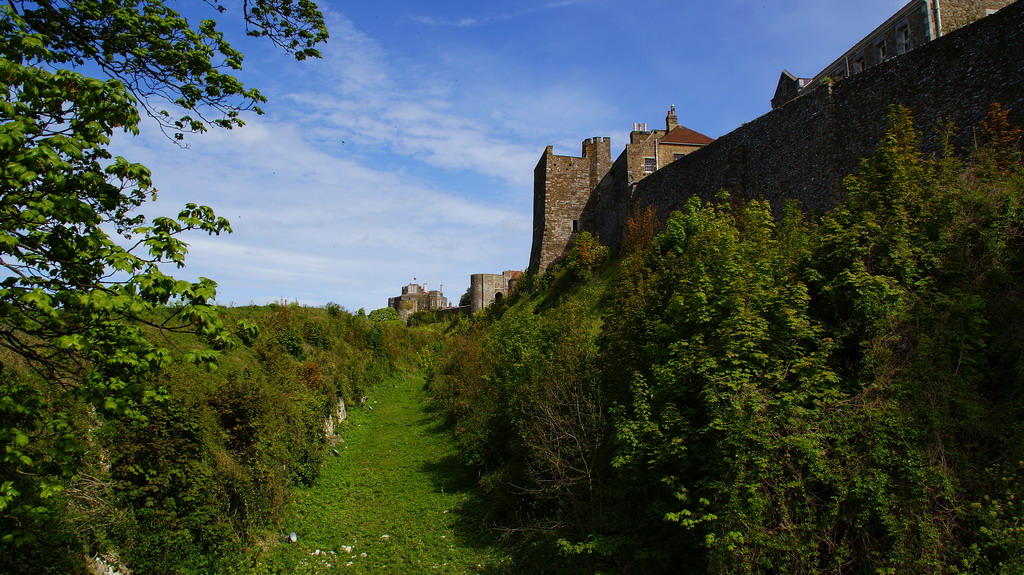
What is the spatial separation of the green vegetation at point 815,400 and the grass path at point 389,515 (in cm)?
141

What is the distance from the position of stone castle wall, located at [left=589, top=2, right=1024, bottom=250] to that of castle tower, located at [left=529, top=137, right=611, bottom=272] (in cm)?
958

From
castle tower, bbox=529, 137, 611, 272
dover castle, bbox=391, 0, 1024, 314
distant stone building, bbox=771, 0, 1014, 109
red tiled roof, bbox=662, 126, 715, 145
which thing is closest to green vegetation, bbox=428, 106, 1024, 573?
dover castle, bbox=391, 0, 1024, 314

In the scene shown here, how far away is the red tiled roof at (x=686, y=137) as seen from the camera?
3238cm

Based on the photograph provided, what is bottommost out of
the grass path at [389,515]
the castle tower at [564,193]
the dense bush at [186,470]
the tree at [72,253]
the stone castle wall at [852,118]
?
the grass path at [389,515]

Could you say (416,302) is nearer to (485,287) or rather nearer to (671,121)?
(485,287)

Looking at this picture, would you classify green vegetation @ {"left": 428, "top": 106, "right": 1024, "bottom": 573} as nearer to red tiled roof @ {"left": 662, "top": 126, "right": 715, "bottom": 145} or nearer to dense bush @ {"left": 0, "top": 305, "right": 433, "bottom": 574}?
dense bush @ {"left": 0, "top": 305, "right": 433, "bottom": 574}

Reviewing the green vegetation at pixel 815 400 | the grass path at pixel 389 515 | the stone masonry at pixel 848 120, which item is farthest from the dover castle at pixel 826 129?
the grass path at pixel 389 515

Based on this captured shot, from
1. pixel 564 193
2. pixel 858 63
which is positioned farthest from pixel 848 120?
pixel 564 193

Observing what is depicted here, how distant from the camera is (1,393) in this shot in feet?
15.1

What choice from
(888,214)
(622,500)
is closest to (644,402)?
(622,500)

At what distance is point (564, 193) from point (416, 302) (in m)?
29.9

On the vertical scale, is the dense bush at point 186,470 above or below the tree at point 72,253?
below

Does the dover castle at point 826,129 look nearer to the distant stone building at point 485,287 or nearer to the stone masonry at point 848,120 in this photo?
the stone masonry at point 848,120

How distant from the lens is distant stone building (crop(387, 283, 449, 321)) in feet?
186
